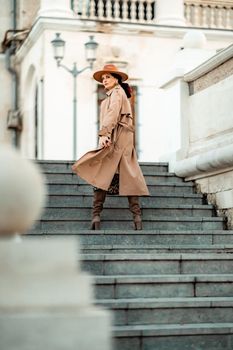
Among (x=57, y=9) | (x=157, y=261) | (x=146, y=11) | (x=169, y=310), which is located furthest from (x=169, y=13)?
(x=169, y=310)

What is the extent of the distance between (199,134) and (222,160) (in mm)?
1618

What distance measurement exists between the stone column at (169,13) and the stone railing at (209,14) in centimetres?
67

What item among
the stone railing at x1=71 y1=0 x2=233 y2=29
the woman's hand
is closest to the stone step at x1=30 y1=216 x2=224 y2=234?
the woman's hand

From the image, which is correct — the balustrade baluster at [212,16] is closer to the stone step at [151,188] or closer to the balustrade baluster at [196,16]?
the balustrade baluster at [196,16]

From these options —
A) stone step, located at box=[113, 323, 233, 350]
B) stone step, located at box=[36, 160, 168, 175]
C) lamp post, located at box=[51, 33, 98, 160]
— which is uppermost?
lamp post, located at box=[51, 33, 98, 160]

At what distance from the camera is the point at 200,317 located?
31.3ft

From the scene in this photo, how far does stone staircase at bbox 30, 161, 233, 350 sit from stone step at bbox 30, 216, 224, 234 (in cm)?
1

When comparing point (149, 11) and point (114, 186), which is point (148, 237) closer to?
point (114, 186)

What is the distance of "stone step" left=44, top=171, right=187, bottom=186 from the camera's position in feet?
46.0

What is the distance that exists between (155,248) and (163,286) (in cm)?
136

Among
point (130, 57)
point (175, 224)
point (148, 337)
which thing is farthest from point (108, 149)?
point (130, 57)

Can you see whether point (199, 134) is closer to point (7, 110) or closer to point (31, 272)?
point (31, 272)

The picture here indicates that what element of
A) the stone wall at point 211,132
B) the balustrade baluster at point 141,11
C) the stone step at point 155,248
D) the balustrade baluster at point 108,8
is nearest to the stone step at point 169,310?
the stone step at point 155,248

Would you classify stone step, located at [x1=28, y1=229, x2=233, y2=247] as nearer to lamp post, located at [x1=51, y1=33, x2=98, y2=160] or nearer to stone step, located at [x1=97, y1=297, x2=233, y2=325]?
stone step, located at [x1=97, y1=297, x2=233, y2=325]
